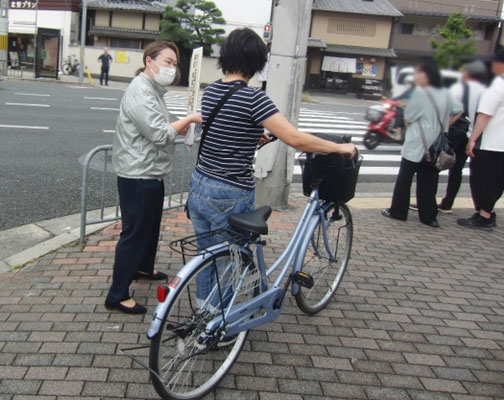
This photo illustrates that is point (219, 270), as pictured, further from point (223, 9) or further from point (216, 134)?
point (223, 9)

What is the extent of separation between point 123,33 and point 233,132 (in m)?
34.3

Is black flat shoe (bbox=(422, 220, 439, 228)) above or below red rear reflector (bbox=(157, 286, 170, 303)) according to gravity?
below

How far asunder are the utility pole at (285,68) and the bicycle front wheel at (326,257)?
212 centimetres

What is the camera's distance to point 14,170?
7.44 m

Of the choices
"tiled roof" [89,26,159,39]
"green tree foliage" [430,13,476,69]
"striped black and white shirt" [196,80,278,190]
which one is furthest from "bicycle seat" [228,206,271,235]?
"tiled roof" [89,26,159,39]

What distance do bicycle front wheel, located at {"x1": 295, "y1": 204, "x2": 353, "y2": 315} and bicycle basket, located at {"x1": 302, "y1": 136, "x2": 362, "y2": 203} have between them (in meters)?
0.21

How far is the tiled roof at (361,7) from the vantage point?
1.43 metres

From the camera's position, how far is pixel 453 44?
93cm

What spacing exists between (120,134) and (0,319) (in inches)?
55.5

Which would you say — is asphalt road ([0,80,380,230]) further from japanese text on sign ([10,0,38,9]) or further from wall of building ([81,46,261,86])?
japanese text on sign ([10,0,38,9])

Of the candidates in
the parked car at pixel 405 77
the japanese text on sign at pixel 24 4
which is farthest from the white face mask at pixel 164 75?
the japanese text on sign at pixel 24 4

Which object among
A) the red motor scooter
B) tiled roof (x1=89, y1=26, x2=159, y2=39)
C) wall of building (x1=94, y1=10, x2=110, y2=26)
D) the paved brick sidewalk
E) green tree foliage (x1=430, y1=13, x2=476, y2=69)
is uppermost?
wall of building (x1=94, y1=10, x2=110, y2=26)

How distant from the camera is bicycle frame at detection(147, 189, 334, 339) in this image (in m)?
2.42

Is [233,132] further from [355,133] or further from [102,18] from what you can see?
[102,18]
